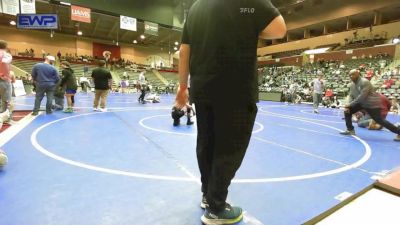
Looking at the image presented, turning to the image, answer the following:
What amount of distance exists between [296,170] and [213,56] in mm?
2275

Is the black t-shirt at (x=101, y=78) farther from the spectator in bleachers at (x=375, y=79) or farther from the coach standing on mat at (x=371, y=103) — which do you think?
the spectator in bleachers at (x=375, y=79)

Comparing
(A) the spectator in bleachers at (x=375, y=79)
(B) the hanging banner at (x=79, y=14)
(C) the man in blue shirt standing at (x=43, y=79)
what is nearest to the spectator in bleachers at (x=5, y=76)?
(C) the man in blue shirt standing at (x=43, y=79)

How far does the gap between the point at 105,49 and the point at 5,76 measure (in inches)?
1453

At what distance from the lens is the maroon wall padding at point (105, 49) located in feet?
130

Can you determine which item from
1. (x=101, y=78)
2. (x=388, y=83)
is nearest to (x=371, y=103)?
(x=101, y=78)

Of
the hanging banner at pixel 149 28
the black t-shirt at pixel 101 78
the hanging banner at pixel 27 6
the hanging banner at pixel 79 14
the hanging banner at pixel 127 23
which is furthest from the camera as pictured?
the hanging banner at pixel 149 28

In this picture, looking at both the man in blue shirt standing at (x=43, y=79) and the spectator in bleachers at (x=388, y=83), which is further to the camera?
the spectator in bleachers at (x=388, y=83)

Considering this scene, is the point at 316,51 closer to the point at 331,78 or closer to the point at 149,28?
the point at 331,78

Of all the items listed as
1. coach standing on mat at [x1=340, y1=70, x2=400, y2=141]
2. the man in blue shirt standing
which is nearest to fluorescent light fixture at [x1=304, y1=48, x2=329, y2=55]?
coach standing on mat at [x1=340, y1=70, x2=400, y2=141]

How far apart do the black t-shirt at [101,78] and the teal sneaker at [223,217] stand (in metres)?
8.32

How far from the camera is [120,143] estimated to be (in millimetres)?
4660

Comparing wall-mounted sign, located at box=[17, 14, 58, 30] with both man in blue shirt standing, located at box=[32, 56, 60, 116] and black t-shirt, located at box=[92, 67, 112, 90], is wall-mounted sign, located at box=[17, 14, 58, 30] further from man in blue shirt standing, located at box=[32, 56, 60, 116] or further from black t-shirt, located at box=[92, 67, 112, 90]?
man in blue shirt standing, located at box=[32, 56, 60, 116]

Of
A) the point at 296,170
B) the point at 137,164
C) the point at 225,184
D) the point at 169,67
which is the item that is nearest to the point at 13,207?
the point at 137,164

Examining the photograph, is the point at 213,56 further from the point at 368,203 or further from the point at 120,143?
the point at 120,143
